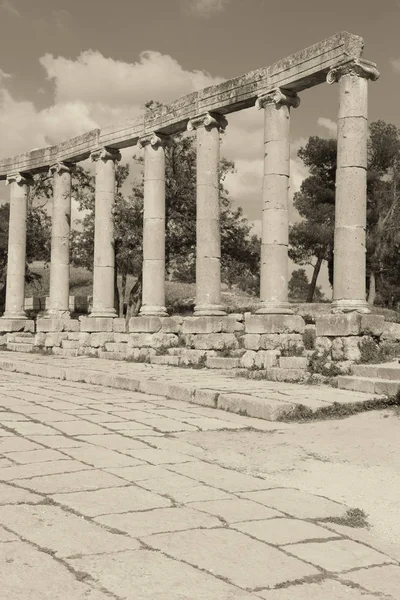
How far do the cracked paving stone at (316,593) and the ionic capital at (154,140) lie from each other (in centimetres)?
1735

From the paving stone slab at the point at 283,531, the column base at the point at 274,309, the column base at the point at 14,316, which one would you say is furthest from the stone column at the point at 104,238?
the paving stone slab at the point at 283,531

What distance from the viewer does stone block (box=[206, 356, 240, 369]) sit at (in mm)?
15625

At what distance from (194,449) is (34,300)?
96.7 ft

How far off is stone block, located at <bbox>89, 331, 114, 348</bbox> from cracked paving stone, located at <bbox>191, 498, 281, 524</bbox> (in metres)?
15.7

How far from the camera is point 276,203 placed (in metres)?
15.9

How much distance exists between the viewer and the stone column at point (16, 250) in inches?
962

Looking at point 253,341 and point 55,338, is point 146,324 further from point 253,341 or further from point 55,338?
point 55,338

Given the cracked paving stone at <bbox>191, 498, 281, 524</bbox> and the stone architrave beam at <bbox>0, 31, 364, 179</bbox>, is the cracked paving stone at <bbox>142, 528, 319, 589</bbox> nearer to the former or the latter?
the cracked paving stone at <bbox>191, 498, 281, 524</bbox>

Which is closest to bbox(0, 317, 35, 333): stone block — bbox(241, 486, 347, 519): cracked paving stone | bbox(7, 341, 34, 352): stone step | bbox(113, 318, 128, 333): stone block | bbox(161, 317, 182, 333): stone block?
bbox(7, 341, 34, 352): stone step

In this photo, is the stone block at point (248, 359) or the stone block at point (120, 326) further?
the stone block at point (120, 326)

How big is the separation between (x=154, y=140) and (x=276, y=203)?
17.6ft

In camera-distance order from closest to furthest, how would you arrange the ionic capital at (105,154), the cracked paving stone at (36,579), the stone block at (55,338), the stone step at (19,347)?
the cracked paving stone at (36,579)
the ionic capital at (105,154)
the stone block at (55,338)
the stone step at (19,347)

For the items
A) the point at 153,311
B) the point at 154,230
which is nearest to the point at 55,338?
the point at 153,311

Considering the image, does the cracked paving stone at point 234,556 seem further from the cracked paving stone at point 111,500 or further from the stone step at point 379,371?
the stone step at point 379,371
